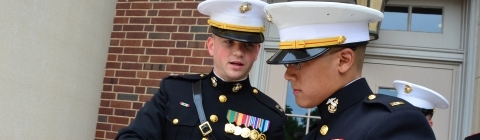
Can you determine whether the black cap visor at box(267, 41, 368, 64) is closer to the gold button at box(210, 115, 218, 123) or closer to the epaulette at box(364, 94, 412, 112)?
the epaulette at box(364, 94, 412, 112)

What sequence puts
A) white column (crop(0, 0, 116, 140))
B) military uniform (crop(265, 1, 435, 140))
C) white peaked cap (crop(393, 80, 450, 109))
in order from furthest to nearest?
white column (crop(0, 0, 116, 140))
white peaked cap (crop(393, 80, 450, 109))
military uniform (crop(265, 1, 435, 140))

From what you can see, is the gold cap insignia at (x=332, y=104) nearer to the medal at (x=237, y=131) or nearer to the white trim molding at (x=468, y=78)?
the medal at (x=237, y=131)

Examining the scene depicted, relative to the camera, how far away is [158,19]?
504cm

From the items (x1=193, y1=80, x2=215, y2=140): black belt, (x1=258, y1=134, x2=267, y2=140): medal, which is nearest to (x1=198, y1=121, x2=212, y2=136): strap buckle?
(x1=193, y1=80, x2=215, y2=140): black belt

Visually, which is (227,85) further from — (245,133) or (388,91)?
(388,91)

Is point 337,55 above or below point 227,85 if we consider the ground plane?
above

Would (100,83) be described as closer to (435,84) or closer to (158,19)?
(158,19)

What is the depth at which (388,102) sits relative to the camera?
6.12 ft

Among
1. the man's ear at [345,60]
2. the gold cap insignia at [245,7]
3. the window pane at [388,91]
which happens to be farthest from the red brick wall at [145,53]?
the man's ear at [345,60]

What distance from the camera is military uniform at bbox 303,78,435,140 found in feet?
5.72

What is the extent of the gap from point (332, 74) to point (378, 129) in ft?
0.93

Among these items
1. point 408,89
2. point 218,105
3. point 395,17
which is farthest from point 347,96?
point 395,17

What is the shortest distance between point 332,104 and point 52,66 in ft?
10.8

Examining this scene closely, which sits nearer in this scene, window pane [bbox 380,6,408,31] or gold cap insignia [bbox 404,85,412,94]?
gold cap insignia [bbox 404,85,412,94]
